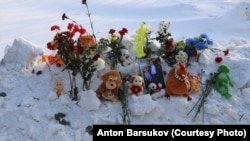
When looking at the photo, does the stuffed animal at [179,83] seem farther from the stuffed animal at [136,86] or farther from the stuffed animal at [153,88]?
the stuffed animal at [136,86]

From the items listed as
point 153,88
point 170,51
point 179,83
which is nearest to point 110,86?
point 153,88

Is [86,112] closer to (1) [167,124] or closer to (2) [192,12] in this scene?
(1) [167,124]

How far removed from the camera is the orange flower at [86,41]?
272cm

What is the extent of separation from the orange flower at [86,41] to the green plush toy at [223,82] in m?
0.94

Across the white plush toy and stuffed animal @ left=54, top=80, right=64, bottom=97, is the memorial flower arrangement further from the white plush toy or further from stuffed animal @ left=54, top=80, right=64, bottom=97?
the white plush toy

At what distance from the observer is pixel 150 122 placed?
2.62 m

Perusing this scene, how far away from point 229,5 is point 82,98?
5.03 meters

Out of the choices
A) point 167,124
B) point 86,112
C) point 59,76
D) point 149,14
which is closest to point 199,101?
point 167,124

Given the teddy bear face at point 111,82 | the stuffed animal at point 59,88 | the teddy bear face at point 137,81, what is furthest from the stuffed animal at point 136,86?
→ the stuffed animal at point 59,88

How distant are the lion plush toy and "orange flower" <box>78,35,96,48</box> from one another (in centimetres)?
24

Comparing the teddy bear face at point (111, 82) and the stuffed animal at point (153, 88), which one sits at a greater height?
the teddy bear face at point (111, 82)

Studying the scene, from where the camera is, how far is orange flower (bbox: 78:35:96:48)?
8.93 feet

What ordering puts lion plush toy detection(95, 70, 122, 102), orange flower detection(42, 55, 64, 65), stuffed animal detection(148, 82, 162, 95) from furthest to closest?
orange flower detection(42, 55, 64, 65) → stuffed animal detection(148, 82, 162, 95) → lion plush toy detection(95, 70, 122, 102)

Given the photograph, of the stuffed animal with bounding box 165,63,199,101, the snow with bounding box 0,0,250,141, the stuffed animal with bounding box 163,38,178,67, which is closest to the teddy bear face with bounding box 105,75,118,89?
the snow with bounding box 0,0,250,141
